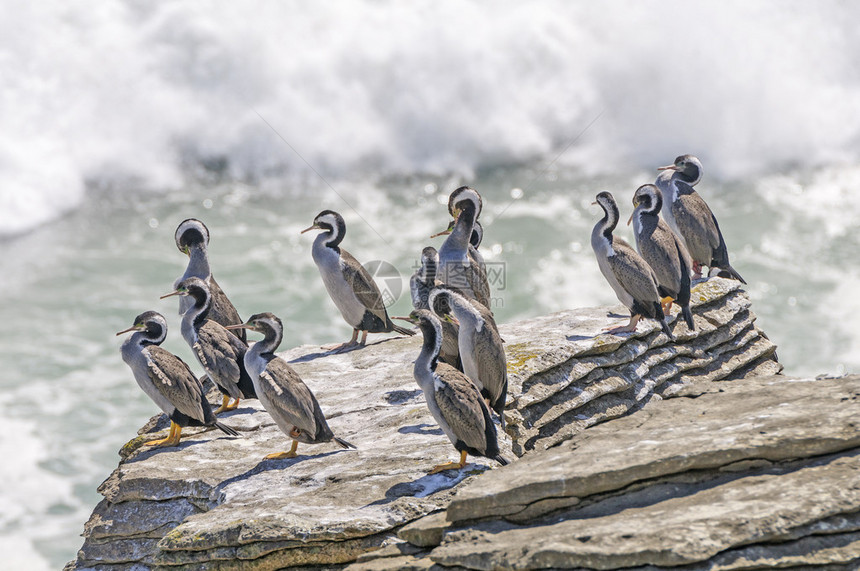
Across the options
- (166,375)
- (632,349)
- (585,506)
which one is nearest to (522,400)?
(632,349)

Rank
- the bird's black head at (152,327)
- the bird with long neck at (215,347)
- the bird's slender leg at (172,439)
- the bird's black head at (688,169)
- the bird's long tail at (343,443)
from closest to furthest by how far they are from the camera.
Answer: the bird's long tail at (343,443) < the bird's slender leg at (172,439) < the bird's black head at (152,327) < the bird with long neck at (215,347) < the bird's black head at (688,169)

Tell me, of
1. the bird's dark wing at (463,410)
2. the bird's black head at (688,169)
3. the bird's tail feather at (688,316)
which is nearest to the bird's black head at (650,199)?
the bird's tail feather at (688,316)

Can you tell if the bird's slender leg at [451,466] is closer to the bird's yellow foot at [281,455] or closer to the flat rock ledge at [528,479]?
the flat rock ledge at [528,479]

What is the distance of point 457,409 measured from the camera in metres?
8.70

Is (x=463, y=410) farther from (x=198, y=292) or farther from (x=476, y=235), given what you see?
(x=476, y=235)

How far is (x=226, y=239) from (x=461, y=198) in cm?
1875

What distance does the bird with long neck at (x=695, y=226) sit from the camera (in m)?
14.1

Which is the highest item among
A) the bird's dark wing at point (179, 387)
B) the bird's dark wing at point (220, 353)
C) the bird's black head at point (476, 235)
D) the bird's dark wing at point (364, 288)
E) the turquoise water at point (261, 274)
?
the turquoise water at point (261, 274)

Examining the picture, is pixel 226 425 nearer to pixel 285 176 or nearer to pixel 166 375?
pixel 166 375

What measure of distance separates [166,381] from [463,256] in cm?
404

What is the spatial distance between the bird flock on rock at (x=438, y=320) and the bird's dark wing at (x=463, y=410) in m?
0.01

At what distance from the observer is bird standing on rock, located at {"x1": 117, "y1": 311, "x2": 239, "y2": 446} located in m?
10.4

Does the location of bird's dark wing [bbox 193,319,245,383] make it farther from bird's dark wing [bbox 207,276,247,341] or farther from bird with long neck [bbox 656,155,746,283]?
bird with long neck [bbox 656,155,746,283]

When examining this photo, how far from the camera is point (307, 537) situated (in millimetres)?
8062
